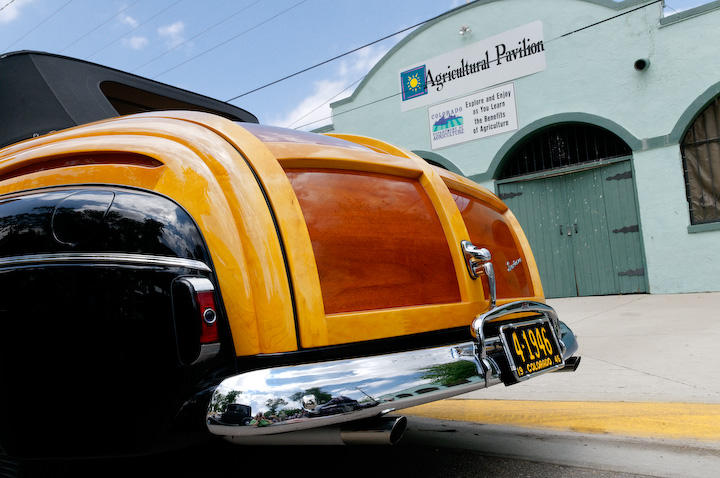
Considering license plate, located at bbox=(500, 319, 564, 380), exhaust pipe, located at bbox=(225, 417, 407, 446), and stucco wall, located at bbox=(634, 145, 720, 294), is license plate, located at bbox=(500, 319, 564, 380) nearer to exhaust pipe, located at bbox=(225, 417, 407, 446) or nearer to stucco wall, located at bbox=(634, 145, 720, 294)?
exhaust pipe, located at bbox=(225, 417, 407, 446)

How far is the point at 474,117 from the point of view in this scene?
962cm

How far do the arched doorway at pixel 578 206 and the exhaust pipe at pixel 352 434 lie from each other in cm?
780

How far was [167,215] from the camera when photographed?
1.52 m

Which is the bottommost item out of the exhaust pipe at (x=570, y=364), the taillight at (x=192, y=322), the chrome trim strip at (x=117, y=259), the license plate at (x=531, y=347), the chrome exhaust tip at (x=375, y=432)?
the exhaust pipe at (x=570, y=364)

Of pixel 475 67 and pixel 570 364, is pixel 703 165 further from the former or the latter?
pixel 570 364

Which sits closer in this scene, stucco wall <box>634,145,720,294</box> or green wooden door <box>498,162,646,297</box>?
stucco wall <box>634,145,720,294</box>

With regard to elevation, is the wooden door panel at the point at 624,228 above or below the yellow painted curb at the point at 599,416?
above

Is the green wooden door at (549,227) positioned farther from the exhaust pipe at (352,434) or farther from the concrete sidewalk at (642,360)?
the exhaust pipe at (352,434)

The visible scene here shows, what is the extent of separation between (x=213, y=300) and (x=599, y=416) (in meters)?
2.12

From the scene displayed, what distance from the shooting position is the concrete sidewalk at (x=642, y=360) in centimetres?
316

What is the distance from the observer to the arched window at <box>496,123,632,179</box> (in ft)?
28.0

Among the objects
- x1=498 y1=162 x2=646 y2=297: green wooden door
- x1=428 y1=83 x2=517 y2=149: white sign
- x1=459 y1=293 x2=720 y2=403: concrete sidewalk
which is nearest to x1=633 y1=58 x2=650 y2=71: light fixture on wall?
x1=498 y1=162 x2=646 y2=297: green wooden door

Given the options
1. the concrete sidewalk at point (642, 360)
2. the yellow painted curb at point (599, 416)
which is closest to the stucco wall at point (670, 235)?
the concrete sidewalk at point (642, 360)

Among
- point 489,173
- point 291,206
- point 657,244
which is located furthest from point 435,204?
point 489,173
